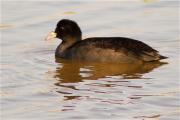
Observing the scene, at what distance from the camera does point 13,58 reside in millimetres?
16219

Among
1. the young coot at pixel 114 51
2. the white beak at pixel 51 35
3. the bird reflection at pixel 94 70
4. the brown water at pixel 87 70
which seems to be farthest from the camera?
the white beak at pixel 51 35

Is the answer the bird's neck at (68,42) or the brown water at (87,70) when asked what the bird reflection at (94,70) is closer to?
the brown water at (87,70)

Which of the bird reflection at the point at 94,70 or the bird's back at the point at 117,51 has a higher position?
the bird's back at the point at 117,51

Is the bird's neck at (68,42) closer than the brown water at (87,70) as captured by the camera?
No

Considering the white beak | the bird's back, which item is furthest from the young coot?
the white beak

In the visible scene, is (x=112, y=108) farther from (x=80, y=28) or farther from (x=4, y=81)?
(x=80, y=28)

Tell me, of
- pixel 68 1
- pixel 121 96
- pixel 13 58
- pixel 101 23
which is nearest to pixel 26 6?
pixel 68 1

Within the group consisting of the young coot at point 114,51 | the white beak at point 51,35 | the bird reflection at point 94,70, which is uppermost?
the white beak at point 51,35

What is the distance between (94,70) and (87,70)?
0.15 m

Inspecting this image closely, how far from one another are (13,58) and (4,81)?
7.36ft

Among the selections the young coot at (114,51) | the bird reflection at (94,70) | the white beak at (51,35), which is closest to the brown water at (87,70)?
the bird reflection at (94,70)

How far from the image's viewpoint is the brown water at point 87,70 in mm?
11961

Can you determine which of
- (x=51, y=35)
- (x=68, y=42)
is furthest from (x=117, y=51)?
(x=51, y=35)

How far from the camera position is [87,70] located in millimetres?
15500
